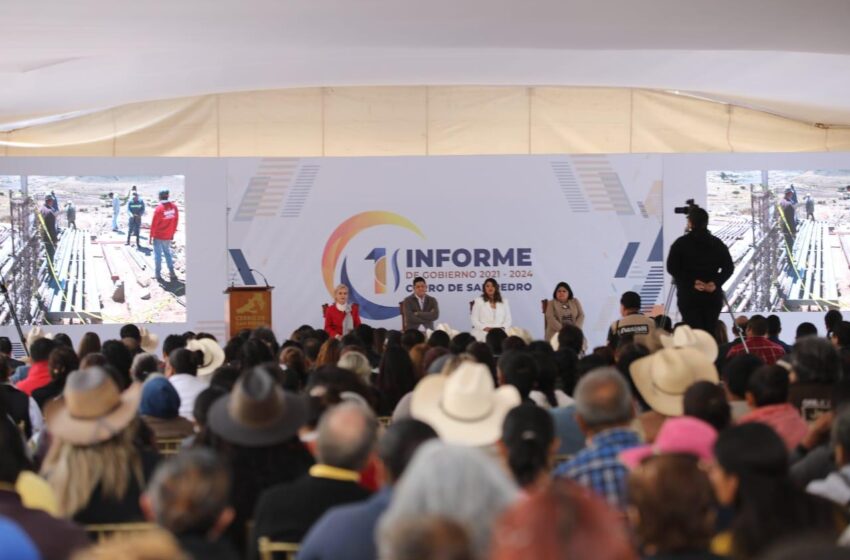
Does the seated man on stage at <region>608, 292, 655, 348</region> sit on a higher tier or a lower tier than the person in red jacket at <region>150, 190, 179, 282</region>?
lower

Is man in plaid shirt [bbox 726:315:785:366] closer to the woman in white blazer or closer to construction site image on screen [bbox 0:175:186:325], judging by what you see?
the woman in white blazer

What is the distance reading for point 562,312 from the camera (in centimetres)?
1216

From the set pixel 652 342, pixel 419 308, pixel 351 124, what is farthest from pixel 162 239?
pixel 652 342

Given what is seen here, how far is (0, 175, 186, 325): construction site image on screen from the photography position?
13.7 metres

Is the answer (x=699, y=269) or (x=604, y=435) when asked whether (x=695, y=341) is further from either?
(x=604, y=435)

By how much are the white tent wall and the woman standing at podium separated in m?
3.07

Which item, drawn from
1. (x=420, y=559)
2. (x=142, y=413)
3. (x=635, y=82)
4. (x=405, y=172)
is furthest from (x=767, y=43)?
(x=420, y=559)

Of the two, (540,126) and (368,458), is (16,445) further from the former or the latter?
(540,126)

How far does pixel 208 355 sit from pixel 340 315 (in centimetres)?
501

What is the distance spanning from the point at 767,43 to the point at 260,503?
25.2ft

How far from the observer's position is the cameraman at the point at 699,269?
29.1 feet

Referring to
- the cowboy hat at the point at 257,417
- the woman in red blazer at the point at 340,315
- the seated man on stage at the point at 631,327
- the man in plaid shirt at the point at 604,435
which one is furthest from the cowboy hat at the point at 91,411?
the woman in red blazer at the point at 340,315

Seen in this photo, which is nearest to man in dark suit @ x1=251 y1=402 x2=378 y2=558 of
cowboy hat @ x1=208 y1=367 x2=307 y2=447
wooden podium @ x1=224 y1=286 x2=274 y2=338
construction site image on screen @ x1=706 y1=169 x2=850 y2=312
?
cowboy hat @ x1=208 y1=367 x2=307 y2=447

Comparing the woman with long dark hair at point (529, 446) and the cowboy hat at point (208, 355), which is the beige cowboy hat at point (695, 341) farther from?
the woman with long dark hair at point (529, 446)
